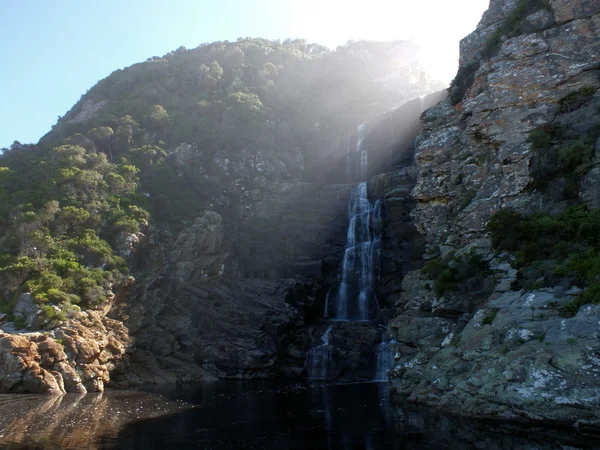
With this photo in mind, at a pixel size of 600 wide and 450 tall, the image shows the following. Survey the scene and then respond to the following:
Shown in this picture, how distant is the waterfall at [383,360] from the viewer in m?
35.7

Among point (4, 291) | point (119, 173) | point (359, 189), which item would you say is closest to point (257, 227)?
point (359, 189)

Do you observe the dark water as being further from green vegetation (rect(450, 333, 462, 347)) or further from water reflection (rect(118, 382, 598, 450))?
green vegetation (rect(450, 333, 462, 347))

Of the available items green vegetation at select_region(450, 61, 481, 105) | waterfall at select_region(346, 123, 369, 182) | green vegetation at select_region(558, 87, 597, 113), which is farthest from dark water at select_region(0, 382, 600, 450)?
waterfall at select_region(346, 123, 369, 182)

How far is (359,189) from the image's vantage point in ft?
170

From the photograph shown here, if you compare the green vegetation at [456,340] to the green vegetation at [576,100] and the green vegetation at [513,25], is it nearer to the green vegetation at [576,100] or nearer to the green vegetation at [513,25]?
the green vegetation at [576,100]

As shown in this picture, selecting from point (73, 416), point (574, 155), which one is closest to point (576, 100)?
point (574, 155)

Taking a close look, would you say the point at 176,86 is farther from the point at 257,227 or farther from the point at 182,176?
the point at 257,227

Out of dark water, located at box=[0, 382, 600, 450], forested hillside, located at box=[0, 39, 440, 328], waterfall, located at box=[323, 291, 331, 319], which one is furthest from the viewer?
waterfall, located at box=[323, 291, 331, 319]

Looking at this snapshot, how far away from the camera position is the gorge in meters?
18.5

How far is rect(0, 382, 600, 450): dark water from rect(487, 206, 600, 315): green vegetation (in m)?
6.18

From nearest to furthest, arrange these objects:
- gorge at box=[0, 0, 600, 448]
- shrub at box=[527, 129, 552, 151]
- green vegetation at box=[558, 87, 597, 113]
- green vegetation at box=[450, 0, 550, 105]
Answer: gorge at box=[0, 0, 600, 448] < shrub at box=[527, 129, 552, 151] < green vegetation at box=[558, 87, 597, 113] < green vegetation at box=[450, 0, 550, 105]

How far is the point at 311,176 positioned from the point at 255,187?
9.13 m

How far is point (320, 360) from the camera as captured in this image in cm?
3891

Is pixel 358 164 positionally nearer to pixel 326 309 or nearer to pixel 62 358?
pixel 326 309
